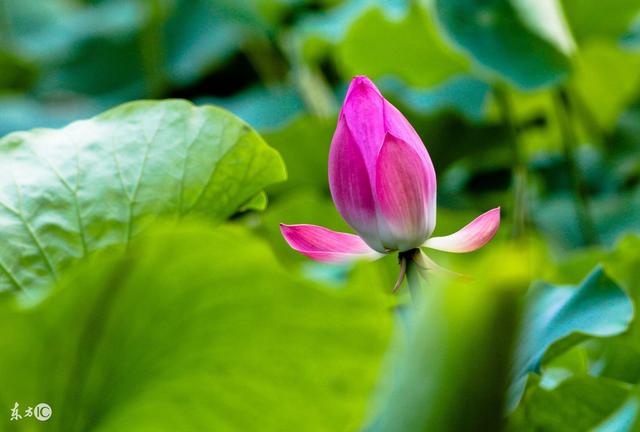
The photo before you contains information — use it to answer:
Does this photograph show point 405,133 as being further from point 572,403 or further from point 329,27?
point 329,27

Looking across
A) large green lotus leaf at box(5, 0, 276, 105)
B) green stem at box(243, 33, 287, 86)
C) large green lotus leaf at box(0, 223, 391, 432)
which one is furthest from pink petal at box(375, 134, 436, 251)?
large green lotus leaf at box(5, 0, 276, 105)

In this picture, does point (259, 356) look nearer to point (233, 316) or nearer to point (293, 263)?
point (233, 316)

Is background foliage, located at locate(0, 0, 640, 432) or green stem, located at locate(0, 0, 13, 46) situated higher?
background foliage, located at locate(0, 0, 640, 432)

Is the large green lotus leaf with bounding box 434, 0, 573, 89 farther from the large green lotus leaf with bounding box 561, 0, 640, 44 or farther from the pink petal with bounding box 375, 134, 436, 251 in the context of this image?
the pink petal with bounding box 375, 134, 436, 251

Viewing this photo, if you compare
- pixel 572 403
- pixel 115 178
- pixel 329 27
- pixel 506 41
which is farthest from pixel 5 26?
pixel 572 403

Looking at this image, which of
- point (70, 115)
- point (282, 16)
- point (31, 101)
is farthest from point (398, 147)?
point (31, 101)

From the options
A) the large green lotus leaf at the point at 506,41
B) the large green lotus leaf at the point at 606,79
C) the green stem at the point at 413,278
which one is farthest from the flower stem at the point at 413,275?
the large green lotus leaf at the point at 606,79

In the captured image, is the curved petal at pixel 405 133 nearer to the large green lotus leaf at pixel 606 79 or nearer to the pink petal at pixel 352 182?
the pink petal at pixel 352 182
